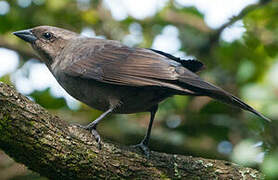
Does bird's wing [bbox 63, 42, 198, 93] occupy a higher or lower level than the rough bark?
higher

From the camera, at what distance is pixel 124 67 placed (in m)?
4.48

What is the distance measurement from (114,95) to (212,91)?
98cm

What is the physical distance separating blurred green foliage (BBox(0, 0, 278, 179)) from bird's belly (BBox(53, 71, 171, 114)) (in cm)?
139

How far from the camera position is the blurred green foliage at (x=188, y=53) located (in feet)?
20.8

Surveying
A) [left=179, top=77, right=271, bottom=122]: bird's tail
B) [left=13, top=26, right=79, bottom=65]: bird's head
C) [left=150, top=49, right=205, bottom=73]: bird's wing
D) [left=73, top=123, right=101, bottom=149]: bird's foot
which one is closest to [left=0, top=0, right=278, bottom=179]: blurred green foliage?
[left=150, top=49, right=205, bottom=73]: bird's wing

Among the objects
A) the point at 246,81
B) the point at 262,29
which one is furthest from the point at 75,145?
the point at 262,29

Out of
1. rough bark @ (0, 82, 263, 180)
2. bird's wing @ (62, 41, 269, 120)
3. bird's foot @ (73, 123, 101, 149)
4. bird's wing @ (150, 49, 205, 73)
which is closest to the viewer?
rough bark @ (0, 82, 263, 180)

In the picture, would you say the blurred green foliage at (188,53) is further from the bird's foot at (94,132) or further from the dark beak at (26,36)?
the bird's foot at (94,132)

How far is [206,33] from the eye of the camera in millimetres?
7645

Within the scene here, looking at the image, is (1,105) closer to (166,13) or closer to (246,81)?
(246,81)

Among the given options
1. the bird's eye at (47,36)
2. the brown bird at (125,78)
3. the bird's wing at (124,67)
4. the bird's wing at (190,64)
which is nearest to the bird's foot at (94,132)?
the brown bird at (125,78)

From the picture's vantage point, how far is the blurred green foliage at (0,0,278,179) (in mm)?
6328

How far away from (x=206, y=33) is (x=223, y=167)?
3675mm

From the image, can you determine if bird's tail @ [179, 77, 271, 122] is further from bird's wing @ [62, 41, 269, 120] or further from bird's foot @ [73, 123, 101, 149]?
bird's foot @ [73, 123, 101, 149]
